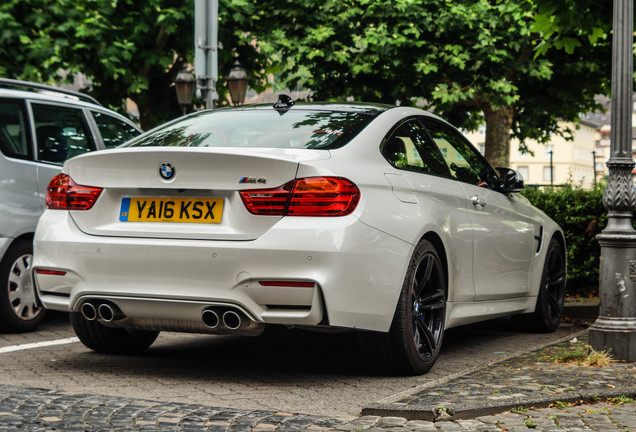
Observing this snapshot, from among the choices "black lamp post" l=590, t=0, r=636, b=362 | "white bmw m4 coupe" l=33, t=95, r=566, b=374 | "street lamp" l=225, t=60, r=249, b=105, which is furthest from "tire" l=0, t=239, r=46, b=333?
"street lamp" l=225, t=60, r=249, b=105

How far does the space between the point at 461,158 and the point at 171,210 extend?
7.82 feet

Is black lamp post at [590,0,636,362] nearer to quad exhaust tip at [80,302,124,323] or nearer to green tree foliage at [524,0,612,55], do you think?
green tree foliage at [524,0,612,55]

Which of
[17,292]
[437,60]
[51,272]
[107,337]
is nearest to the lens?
[51,272]

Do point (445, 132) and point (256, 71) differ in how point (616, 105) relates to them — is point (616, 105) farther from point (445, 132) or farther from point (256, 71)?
point (256, 71)

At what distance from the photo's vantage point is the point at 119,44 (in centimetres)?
2450

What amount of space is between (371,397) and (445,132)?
238 cm

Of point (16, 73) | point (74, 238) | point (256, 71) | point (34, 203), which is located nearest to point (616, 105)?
point (74, 238)

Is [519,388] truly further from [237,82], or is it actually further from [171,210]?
[237,82]

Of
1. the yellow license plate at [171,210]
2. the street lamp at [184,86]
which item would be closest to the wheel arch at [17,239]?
the yellow license plate at [171,210]

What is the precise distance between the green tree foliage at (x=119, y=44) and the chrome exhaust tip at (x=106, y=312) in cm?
1792

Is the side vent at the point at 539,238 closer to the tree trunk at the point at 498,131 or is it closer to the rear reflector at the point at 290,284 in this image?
the rear reflector at the point at 290,284

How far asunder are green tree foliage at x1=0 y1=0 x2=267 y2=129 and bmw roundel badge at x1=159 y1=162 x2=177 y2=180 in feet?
59.3

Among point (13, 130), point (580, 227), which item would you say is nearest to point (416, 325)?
point (13, 130)

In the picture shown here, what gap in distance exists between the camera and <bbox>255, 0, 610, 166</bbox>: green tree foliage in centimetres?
2500
